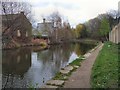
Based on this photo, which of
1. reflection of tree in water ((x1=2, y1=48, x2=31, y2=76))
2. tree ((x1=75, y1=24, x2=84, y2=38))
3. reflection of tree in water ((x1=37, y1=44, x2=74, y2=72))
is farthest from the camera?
tree ((x1=75, y1=24, x2=84, y2=38))

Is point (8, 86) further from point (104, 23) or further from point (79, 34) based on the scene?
point (79, 34)

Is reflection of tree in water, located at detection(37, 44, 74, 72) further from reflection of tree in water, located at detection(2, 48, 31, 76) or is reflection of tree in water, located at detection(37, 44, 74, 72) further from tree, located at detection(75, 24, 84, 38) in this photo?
tree, located at detection(75, 24, 84, 38)

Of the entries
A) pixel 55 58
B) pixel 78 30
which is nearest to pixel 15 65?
pixel 55 58

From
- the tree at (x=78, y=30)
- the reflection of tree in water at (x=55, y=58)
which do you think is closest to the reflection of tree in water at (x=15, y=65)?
the reflection of tree in water at (x=55, y=58)

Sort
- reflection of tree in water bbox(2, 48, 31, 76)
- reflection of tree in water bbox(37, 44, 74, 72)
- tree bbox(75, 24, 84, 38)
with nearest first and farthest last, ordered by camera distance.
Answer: reflection of tree in water bbox(2, 48, 31, 76)
reflection of tree in water bbox(37, 44, 74, 72)
tree bbox(75, 24, 84, 38)

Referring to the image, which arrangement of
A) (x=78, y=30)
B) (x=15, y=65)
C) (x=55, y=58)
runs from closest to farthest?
(x=15, y=65) < (x=55, y=58) < (x=78, y=30)

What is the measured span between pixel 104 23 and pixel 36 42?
27454 mm

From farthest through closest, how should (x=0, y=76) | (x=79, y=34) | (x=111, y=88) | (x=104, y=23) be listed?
1. (x=79, y=34)
2. (x=104, y=23)
3. (x=0, y=76)
4. (x=111, y=88)

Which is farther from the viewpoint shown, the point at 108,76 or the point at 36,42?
the point at 36,42

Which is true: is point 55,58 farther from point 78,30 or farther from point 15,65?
point 78,30

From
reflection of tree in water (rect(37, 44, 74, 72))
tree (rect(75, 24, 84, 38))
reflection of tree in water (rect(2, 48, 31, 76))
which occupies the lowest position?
reflection of tree in water (rect(37, 44, 74, 72))

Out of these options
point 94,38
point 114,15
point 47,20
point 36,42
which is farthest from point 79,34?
point 36,42

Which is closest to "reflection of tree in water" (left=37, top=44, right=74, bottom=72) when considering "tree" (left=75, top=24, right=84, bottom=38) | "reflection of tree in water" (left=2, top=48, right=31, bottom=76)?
"reflection of tree in water" (left=2, top=48, right=31, bottom=76)

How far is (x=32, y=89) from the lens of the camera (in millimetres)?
9453
